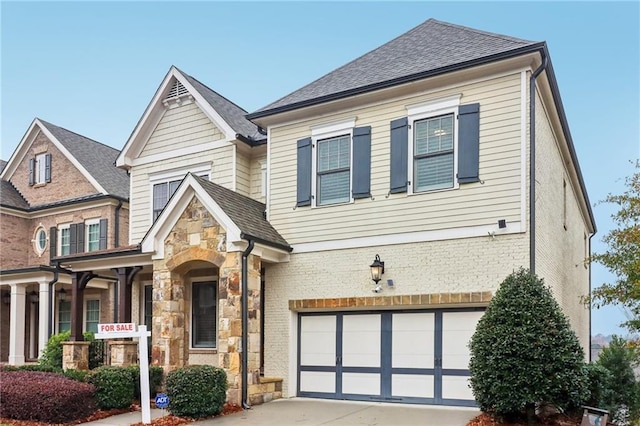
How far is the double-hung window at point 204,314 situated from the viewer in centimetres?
1480

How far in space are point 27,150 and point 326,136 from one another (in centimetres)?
1404

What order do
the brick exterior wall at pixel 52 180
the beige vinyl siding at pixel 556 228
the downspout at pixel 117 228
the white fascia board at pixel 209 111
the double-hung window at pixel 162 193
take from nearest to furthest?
1. the beige vinyl siding at pixel 556 228
2. the white fascia board at pixel 209 111
3. the double-hung window at pixel 162 193
4. the downspout at pixel 117 228
5. the brick exterior wall at pixel 52 180

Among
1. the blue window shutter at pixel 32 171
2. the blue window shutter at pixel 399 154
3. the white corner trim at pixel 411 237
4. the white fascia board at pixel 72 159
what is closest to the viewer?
the white corner trim at pixel 411 237

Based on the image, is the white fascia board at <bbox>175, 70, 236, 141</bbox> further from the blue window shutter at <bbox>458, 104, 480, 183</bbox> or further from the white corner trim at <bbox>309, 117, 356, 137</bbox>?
the blue window shutter at <bbox>458, 104, 480, 183</bbox>

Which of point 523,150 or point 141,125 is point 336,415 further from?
point 141,125

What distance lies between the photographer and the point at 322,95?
511 inches

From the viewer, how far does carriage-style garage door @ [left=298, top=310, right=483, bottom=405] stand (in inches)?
442

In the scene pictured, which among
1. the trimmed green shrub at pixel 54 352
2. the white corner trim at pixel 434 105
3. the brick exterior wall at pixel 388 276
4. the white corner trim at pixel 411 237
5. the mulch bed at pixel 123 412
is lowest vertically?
the mulch bed at pixel 123 412

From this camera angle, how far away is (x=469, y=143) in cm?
1123

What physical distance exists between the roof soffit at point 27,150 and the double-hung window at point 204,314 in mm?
6796

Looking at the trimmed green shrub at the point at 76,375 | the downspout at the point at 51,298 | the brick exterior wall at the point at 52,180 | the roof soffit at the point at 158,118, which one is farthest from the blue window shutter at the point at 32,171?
the trimmed green shrub at the point at 76,375

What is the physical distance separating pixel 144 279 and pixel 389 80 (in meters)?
9.41

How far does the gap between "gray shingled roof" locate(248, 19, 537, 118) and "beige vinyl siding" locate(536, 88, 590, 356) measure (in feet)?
5.29

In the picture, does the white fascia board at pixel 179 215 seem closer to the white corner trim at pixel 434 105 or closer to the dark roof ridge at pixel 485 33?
the white corner trim at pixel 434 105
